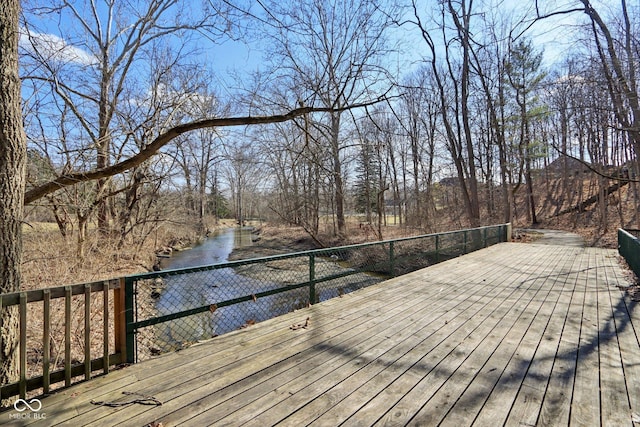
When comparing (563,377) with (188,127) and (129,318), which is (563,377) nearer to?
(129,318)

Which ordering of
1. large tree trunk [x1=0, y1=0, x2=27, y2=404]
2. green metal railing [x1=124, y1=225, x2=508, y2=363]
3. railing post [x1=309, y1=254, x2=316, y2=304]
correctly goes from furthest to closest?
railing post [x1=309, y1=254, x2=316, y2=304] → green metal railing [x1=124, y1=225, x2=508, y2=363] → large tree trunk [x1=0, y1=0, x2=27, y2=404]

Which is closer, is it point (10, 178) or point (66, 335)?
point (66, 335)

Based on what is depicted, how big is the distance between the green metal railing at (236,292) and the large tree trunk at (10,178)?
0.86 m

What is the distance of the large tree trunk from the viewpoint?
2524 mm

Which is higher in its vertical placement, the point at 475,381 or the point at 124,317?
the point at 124,317

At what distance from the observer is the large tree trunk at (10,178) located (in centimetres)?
252

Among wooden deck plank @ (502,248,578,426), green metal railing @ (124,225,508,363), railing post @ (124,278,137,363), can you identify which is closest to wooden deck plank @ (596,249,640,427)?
wooden deck plank @ (502,248,578,426)

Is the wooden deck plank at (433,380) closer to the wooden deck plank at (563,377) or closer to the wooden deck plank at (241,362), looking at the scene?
the wooden deck plank at (563,377)

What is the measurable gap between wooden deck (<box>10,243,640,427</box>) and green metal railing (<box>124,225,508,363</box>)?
1.35ft

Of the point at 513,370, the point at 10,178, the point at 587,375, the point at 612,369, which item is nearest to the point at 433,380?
the point at 513,370

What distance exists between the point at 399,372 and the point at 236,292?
192 inches

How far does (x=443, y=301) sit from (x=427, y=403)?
9.25ft

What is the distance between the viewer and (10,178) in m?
2.65

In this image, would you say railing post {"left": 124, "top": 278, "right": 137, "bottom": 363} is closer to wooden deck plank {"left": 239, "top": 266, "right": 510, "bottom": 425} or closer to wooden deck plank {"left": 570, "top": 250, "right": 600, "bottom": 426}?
wooden deck plank {"left": 239, "top": 266, "right": 510, "bottom": 425}
